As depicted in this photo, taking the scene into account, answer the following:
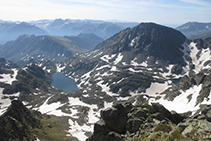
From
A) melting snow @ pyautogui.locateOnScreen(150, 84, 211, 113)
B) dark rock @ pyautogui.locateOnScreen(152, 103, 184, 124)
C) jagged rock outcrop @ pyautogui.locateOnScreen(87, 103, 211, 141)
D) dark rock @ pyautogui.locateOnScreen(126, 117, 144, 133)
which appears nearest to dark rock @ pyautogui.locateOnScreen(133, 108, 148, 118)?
jagged rock outcrop @ pyautogui.locateOnScreen(87, 103, 211, 141)

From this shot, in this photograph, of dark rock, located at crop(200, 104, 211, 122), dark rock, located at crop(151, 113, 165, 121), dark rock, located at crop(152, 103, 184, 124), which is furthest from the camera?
dark rock, located at crop(152, 103, 184, 124)

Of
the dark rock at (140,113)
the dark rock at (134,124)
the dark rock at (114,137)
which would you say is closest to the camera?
the dark rock at (114,137)

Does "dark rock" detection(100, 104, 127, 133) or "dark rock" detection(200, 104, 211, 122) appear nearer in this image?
"dark rock" detection(200, 104, 211, 122)

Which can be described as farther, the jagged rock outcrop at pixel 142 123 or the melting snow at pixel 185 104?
the melting snow at pixel 185 104

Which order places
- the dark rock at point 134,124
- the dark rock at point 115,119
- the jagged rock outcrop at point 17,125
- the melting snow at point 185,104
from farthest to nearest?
the melting snow at point 185,104, the jagged rock outcrop at point 17,125, the dark rock at point 115,119, the dark rock at point 134,124

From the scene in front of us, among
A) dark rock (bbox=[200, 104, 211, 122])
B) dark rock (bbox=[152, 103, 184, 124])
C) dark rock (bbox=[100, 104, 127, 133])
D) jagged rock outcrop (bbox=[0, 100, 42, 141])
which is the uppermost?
dark rock (bbox=[200, 104, 211, 122])

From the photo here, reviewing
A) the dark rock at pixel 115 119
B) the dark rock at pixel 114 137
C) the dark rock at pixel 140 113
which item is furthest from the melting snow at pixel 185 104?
the dark rock at pixel 114 137

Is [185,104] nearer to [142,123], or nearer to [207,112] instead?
[207,112]

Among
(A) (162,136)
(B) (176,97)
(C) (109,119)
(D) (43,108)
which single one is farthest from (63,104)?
(A) (162,136)

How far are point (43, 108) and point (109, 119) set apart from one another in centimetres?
14166

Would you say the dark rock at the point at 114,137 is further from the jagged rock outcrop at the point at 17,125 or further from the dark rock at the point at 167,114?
the jagged rock outcrop at the point at 17,125

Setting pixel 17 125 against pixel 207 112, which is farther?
pixel 17 125

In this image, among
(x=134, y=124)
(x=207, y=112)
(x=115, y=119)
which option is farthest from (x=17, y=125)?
(x=207, y=112)

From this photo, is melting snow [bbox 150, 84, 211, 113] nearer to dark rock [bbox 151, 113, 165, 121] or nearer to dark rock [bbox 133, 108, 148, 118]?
dark rock [bbox 151, 113, 165, 121]
